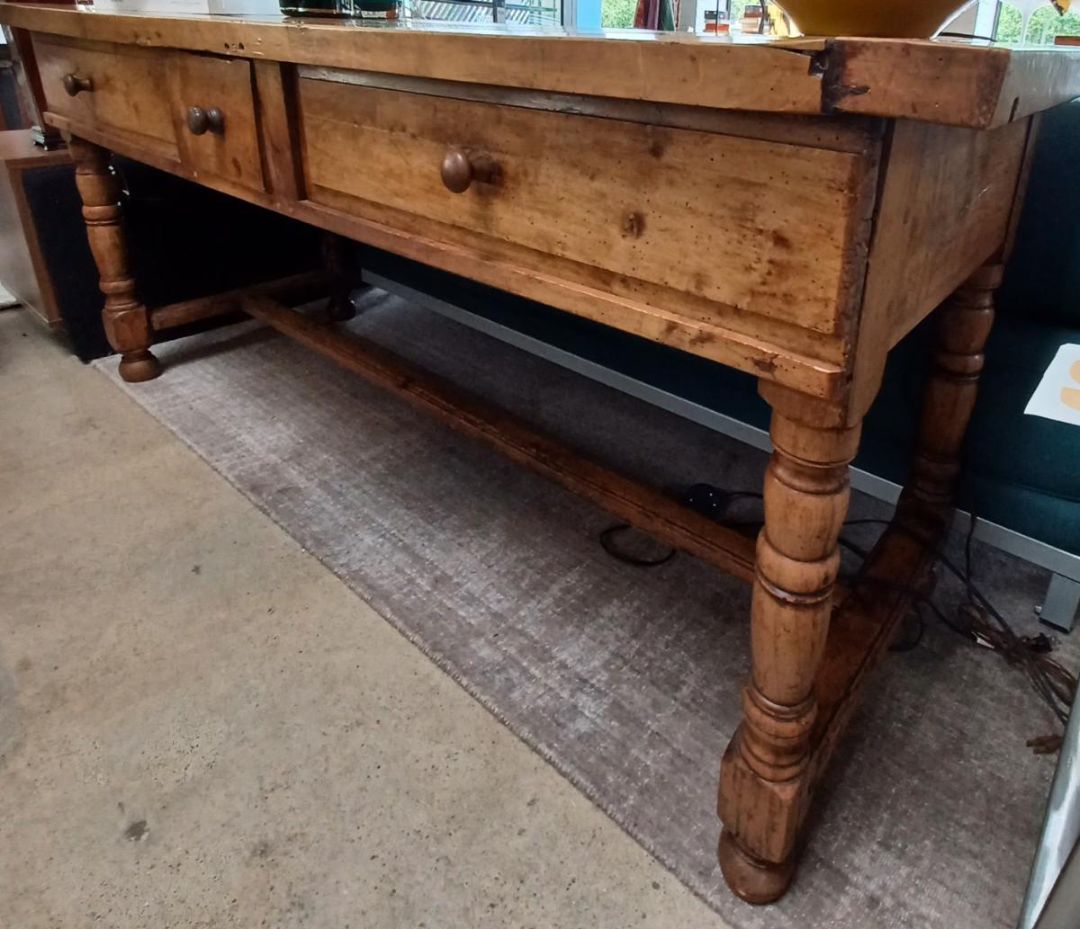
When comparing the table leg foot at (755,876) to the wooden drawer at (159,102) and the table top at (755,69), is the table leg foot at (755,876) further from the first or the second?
the wooden drawer at (159,102)

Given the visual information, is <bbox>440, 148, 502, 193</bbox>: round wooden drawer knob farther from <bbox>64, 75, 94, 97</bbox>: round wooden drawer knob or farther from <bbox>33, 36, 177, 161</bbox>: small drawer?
<bbox>64, 75, 94, 97</bbox>: round wooden drawer knob

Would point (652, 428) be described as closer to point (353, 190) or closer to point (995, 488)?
point (995, 488)

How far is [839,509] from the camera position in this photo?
58cm

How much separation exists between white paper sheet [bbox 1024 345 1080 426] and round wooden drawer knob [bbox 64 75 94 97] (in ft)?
4.39

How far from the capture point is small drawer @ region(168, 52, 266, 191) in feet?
2.98

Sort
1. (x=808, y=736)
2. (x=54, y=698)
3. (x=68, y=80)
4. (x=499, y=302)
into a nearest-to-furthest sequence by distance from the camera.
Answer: (x=808, y=736) < (x=54, y=698) < (x=68, y=80) < (x=499, y=302)

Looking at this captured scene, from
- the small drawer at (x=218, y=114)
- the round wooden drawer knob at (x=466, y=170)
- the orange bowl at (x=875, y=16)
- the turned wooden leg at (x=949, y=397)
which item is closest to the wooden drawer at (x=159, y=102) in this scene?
the small drawer at (x=218, y=114)

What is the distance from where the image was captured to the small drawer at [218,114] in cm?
91

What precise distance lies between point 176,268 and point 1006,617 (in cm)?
166

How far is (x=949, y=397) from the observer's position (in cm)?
99

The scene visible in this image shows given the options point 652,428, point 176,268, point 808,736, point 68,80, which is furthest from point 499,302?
point 808,736

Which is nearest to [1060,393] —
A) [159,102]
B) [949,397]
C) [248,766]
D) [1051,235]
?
[949,397]

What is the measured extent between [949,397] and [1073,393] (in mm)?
200

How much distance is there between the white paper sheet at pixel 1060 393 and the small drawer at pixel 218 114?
829mm
